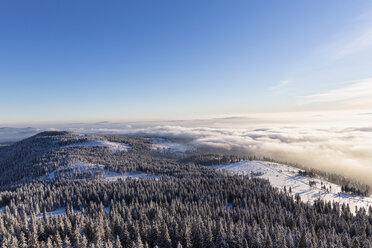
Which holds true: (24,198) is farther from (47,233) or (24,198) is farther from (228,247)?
(228,247)

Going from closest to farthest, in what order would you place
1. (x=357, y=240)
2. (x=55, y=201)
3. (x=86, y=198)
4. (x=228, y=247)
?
(x=228, y=247) < (x=357, y=240) < (x=55, y=201) < (x=86, y=198)

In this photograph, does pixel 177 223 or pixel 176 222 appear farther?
pixel 177 223

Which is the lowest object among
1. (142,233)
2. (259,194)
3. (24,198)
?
(259,194)

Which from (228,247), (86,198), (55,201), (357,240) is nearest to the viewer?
(228,247)

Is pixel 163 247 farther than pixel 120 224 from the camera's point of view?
No

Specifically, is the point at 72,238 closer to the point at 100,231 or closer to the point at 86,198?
the point at 100,231

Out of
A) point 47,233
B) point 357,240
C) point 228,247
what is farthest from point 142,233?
point 357,240

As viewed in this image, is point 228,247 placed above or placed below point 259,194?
above

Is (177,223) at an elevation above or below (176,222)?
below

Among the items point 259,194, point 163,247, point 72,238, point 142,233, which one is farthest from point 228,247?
point 259,194
